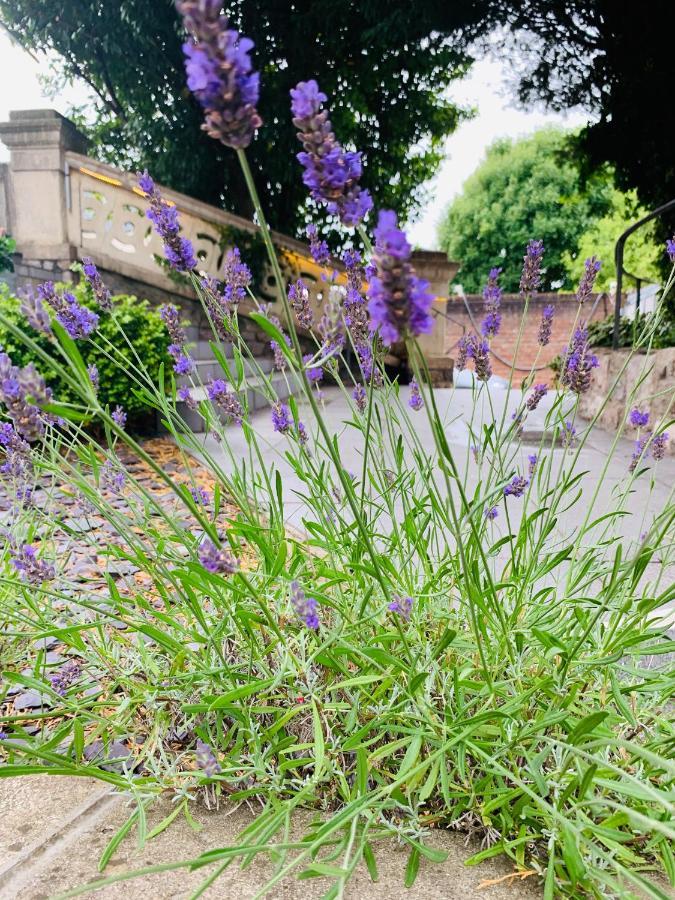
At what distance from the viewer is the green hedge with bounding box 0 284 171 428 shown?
417 cm

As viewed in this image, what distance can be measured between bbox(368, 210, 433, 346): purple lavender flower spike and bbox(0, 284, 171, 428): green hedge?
11.9 feet

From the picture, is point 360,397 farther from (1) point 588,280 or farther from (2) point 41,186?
(2) point 41,186

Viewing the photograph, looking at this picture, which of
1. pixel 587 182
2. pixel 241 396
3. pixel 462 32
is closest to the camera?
pixel 241 396

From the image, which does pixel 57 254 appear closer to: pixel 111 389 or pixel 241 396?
pixel 111 389

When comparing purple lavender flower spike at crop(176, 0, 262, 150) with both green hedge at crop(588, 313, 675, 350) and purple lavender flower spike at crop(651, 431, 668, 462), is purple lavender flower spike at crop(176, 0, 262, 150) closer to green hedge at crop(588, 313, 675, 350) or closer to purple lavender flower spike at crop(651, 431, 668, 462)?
purple lavender flower spike at crop(651, 431, 668, 462)

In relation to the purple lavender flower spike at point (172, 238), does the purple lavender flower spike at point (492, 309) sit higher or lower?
lower

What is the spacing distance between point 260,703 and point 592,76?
862 cm

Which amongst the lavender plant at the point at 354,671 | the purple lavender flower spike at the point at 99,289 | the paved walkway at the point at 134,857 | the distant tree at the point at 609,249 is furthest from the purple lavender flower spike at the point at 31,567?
the distant tree at the point at 609,249

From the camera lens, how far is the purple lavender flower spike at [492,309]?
1636 millimetres

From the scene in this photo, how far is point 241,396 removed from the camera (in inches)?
58.9

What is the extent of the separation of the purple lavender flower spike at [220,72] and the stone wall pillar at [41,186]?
24.6 ft

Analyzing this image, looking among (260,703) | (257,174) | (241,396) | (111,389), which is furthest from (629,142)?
(260,703)

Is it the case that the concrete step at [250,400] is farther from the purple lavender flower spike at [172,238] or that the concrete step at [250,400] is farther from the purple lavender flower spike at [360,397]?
the purple lavender flower spike at [172,238]

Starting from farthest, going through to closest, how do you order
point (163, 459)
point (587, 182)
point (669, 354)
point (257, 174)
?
point (257, 174)
point (587, 182)
point (669, 354)
point (163, 459)
